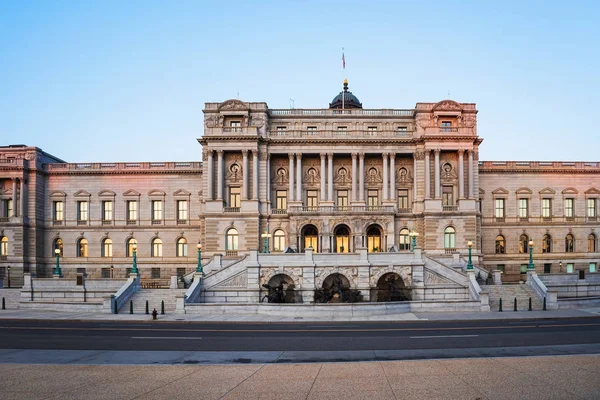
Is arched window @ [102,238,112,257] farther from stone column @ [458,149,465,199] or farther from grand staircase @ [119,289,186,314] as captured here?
stone column @ [458,149,465,199]

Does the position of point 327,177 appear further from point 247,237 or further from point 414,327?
point 414,327

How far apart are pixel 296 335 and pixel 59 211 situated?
53318 mm

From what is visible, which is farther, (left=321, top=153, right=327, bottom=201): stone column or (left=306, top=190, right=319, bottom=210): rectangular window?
(left=306, top=190, right=319, bottom=210): rectangular window

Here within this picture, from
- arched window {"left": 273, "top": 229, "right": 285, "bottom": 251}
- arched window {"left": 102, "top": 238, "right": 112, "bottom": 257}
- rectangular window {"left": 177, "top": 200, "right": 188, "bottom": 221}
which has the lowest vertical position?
arched window {"left": 102, "top": 238, "right": 112, "bottom": 257}

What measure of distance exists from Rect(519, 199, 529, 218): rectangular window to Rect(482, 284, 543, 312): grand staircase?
83.1 feet

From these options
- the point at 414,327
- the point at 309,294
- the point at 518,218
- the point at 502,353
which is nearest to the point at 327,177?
the point at 309,294

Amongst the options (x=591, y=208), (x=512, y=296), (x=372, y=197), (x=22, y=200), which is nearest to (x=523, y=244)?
(x=591, y=208)

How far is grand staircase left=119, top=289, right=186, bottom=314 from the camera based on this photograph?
38.2m

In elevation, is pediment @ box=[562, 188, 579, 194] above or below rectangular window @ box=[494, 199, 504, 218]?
above

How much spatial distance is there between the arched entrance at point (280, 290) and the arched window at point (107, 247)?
32.1 m

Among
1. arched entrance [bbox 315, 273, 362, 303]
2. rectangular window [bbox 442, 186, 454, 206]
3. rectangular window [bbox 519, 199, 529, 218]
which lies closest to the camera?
arched entrance [bbox 315, 273, 362, 303]

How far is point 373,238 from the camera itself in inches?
2288

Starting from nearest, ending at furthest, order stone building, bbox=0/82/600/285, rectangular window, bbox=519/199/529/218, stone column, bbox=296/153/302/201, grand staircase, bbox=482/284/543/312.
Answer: grand staircase, bbox=482/284/543/312 → stone building, bbox=0/82/600/285 → stone column, bbox=296/153/302/201 → rectangular window, bbox=519/199/529/218

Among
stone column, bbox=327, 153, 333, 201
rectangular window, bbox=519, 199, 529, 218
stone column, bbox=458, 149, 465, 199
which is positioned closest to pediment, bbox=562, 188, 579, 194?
rectangular window, bbox=519, 199, 529, 218
